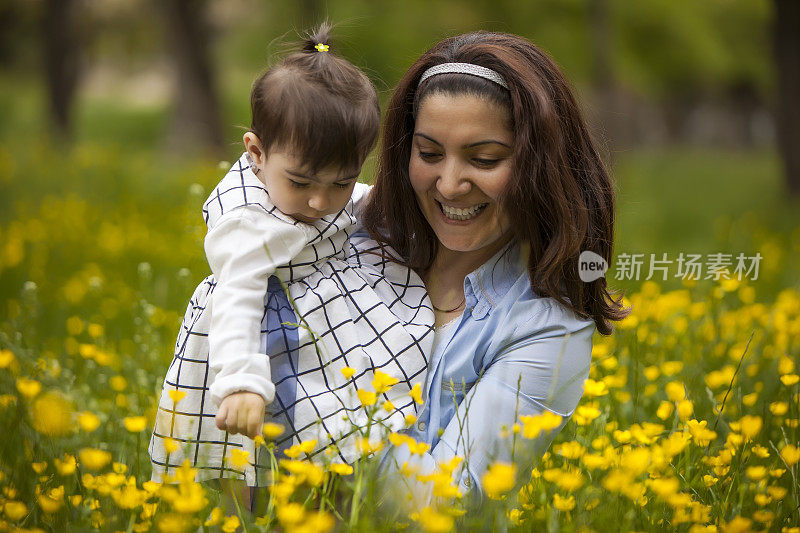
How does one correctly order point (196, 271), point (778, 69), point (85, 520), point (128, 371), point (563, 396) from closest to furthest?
1. point (85, 520)
2. point (563, 396)
3. point (196, 271)
4. point (128, 371)
5. point (778, 69)

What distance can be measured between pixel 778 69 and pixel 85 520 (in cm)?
846

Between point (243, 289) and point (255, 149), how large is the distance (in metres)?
0.35

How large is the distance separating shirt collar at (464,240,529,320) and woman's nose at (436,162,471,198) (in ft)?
0.77

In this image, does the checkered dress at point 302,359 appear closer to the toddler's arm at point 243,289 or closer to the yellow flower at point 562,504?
the toddler's arm at point 243,289

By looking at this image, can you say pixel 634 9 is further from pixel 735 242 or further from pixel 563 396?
pixel 563 396

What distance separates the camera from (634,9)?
46.7 feet

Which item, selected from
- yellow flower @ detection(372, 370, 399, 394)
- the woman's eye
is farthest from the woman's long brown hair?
yellow flower @ detection(372, 370, 399, 394)

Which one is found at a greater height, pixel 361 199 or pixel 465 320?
pixel 361 199

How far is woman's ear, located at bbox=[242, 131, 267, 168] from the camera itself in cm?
198

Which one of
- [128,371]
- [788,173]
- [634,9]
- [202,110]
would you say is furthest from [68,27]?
[128,371]

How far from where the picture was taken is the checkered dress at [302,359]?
1910mm

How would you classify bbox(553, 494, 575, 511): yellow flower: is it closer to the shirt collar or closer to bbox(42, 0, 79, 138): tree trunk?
the shirt collar

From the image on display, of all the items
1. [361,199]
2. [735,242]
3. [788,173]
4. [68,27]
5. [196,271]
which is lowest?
[196,271]

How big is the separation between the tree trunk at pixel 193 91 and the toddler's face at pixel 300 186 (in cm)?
986
